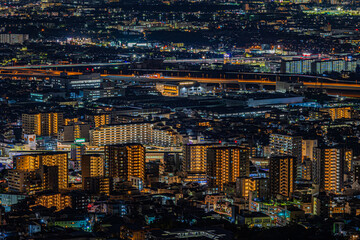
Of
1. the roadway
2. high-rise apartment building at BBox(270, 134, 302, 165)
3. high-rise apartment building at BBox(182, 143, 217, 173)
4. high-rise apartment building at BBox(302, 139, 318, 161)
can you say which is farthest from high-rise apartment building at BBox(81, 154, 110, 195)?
the roadway

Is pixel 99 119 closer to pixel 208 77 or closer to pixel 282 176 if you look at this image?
pixel 282 176

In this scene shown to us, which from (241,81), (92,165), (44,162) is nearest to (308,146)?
(92,165)

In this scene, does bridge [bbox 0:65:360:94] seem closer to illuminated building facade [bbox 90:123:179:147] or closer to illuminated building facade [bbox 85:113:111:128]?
illuminated building facade [bbox 85:113:111:128]

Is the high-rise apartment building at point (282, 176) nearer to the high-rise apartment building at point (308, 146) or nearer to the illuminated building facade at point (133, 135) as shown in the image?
the high-rise apartment building at point (308, 146)

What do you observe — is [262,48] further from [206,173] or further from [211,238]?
[211,238]

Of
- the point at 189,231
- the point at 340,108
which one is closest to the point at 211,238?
the point at 189,231
